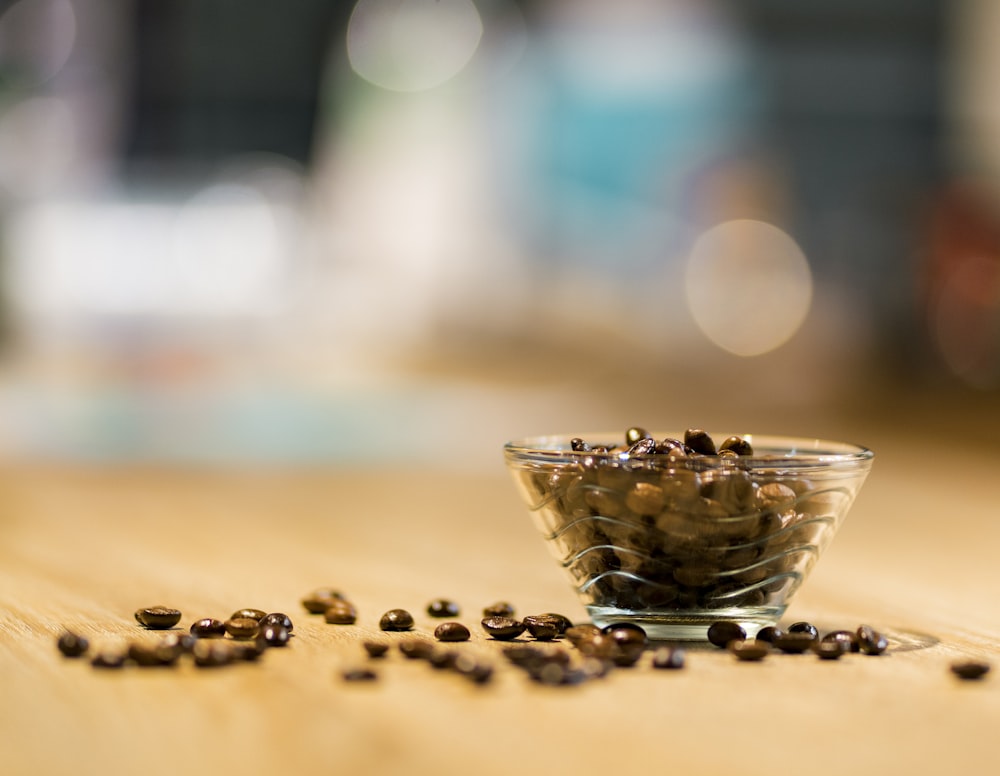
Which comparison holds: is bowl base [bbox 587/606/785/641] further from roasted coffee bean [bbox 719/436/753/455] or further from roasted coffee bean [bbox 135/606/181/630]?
roasted coffee bean [bbox 135/606/181/630]

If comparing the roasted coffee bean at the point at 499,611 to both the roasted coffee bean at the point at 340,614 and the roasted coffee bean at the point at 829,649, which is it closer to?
the roasted coffee bean at the point at 340,614

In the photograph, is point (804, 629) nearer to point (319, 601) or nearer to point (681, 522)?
point (681, 522)

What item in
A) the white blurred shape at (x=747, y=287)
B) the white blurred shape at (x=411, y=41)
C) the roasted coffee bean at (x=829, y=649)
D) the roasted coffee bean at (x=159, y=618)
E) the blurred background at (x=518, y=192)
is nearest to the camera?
the roasted coffee bean at (x=829, y=649)

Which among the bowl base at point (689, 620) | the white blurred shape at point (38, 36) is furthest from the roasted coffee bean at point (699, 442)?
the white blurred shape at point (38, 36)

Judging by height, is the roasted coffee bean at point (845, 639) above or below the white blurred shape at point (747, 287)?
below

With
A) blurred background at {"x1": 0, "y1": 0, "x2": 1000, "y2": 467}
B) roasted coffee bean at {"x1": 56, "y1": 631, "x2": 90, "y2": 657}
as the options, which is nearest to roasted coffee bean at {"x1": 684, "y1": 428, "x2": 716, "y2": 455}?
roasted coffee bean at {"x1": 56, "y1": 631, "x2": 90, "y2": 657}

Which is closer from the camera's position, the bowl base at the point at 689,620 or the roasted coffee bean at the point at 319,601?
the bowl base at the point at 689,620
